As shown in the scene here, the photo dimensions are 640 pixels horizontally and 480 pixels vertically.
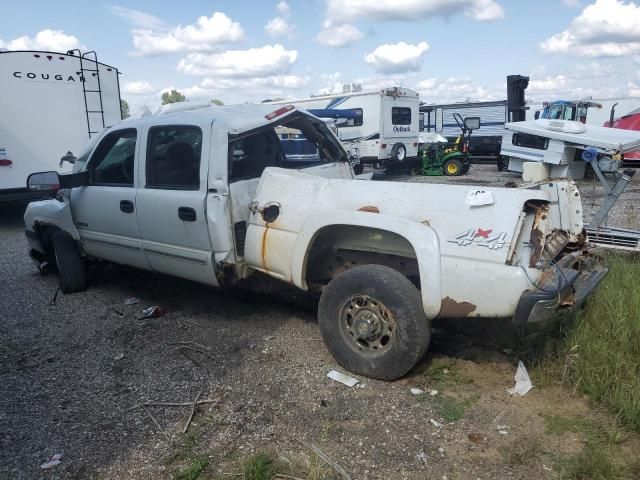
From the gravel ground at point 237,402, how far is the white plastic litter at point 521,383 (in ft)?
0.19

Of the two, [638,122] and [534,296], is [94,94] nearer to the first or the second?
[534,296]

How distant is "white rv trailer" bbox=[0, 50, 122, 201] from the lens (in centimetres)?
935

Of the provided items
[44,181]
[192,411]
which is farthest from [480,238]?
[44,181]

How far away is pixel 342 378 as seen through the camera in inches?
143

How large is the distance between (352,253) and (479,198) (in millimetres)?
1129

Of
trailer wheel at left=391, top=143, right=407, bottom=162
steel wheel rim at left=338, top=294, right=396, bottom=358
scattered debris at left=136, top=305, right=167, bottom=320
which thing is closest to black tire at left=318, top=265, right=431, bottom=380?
steel wheel rim at left=338, top=294, right=396, bottom=358

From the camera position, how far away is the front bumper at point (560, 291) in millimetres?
2926

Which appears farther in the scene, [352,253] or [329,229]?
[352,253]

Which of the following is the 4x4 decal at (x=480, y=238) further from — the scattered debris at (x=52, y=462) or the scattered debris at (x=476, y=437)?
the scattered debris at (x=52, y=462)

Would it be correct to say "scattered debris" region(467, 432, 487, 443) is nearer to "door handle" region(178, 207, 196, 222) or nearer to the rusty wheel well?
the rusty wheel well

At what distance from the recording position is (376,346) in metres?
3.58

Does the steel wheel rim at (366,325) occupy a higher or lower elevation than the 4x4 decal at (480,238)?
lower

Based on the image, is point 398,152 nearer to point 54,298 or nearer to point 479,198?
point 54,298

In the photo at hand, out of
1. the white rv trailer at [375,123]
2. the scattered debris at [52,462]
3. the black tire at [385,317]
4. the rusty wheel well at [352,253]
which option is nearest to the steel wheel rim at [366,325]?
the black tire at [385,317]
